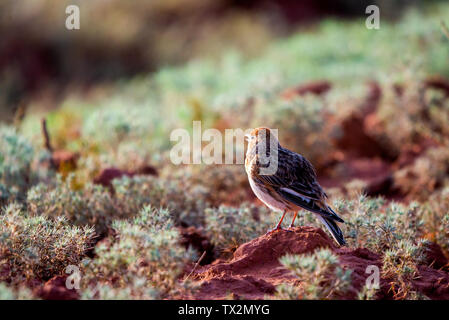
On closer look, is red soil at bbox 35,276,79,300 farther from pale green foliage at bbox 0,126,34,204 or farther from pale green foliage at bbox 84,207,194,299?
pale green foliage at bbox 0,126,34,204

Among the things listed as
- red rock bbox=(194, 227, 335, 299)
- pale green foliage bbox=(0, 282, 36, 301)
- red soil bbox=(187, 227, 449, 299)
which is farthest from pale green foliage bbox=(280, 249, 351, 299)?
pale green foliage bbox=(0, 282, 36, 301)

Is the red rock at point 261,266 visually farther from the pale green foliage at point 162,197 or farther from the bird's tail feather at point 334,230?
the pale green foliage at point 162,197

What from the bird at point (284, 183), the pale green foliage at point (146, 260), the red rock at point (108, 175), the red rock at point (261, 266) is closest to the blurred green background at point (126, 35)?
the red rock at point (108, 175)

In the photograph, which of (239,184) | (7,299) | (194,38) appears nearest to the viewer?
(7,299)

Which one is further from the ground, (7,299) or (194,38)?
(194,38)
